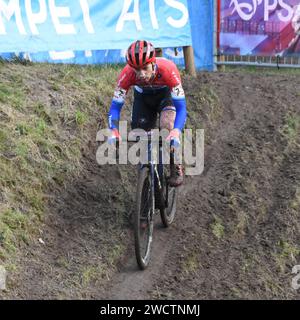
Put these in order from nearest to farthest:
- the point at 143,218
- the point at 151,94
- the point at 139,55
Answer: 1. the point at 139,55
2. the point at 143,218
3. the point at 151,94

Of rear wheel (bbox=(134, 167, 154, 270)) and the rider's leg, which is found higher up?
the rider's leg

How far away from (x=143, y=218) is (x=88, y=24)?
4.82m

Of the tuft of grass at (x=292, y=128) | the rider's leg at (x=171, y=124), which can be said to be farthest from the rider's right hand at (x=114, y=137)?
the tuft of grass at (x=292, y=128)

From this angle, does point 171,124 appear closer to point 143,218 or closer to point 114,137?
point 114,137

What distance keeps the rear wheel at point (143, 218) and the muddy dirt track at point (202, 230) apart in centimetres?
19

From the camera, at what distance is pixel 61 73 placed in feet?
34.2

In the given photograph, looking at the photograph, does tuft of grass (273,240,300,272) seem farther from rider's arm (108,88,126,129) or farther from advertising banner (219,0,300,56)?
advertising banner (219,0,300,56)

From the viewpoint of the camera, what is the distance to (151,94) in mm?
7926

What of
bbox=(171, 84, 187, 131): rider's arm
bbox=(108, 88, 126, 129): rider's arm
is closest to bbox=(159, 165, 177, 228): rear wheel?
bbox=(171, 84, 187, 131): rider's arm

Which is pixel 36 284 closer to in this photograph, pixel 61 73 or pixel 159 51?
pixel 61 73

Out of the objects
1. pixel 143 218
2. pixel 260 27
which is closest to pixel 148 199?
pixel 143 218

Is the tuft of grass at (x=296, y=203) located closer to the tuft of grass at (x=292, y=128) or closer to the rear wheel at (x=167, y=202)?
the rear wheel at (x=167, y=202)

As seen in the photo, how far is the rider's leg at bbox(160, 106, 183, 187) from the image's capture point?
7695 mm

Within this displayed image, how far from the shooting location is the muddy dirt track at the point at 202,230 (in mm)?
6902
